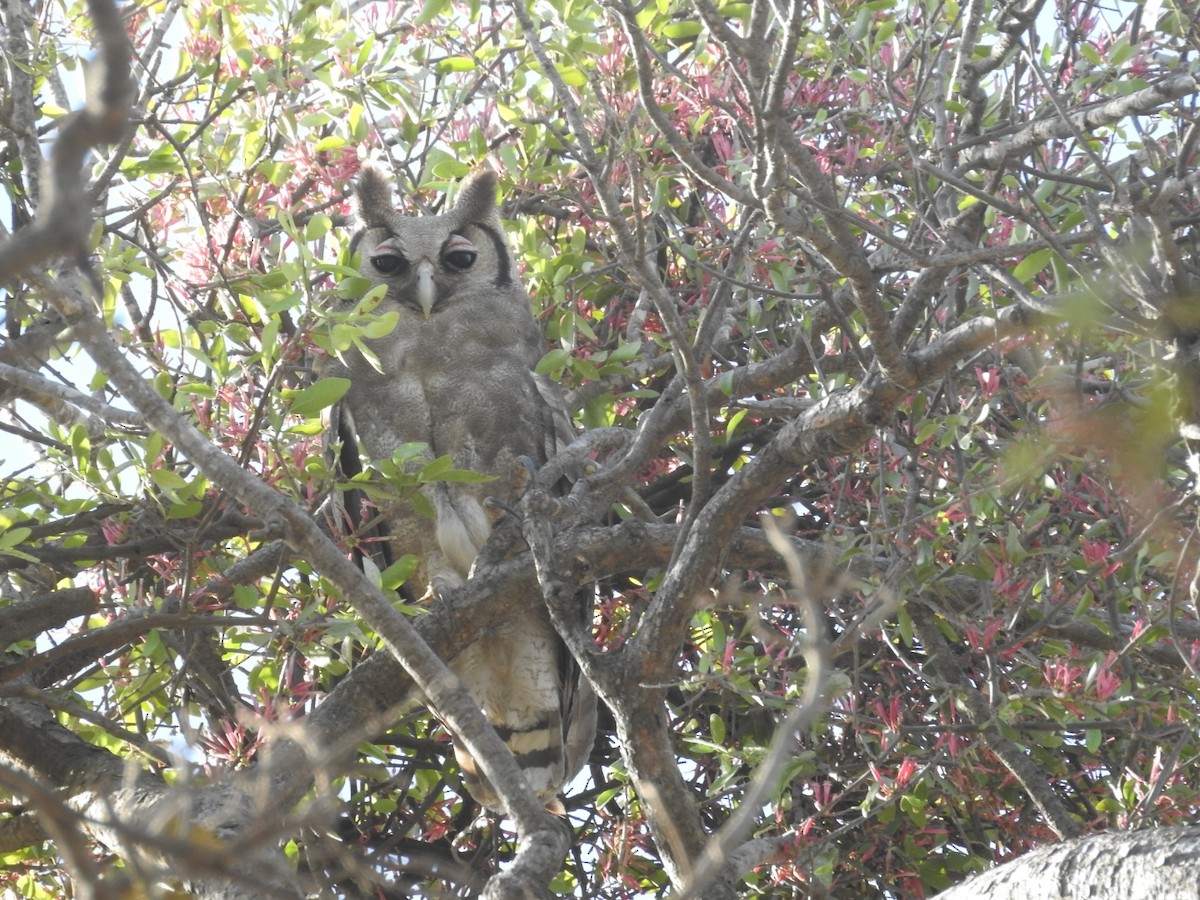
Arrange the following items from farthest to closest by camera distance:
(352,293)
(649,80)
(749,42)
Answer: (352,293), (649,80), (749,42)

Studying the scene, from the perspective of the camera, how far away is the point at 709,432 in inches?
98.2

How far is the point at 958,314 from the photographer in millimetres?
2949

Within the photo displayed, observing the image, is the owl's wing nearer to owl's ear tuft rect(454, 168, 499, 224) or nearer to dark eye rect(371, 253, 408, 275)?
dark eye rect(371, 253, 408, 275)

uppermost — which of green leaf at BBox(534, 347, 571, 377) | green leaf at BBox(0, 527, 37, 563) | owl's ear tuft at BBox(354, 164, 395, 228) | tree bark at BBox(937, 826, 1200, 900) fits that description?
owl's ear tuft at BBox(354, 164, 395, 228)

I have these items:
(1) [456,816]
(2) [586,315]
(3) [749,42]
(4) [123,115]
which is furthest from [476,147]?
(4) [123,115]

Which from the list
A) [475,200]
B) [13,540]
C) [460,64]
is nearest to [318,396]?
[13,540]

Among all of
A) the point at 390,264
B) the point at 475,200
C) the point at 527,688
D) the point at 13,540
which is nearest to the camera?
the point at 13,540

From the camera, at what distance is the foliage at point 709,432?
93.1 inches

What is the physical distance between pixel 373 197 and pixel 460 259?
13.6 inches

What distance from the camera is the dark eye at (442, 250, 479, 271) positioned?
4.30 metres

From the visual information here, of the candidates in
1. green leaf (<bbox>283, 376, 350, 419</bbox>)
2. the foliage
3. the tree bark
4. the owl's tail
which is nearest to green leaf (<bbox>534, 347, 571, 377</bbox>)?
the foliage

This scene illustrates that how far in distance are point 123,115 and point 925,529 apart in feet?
8.59

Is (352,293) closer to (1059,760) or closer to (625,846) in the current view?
(625,846)

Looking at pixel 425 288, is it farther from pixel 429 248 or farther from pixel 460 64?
pixel 460 64
